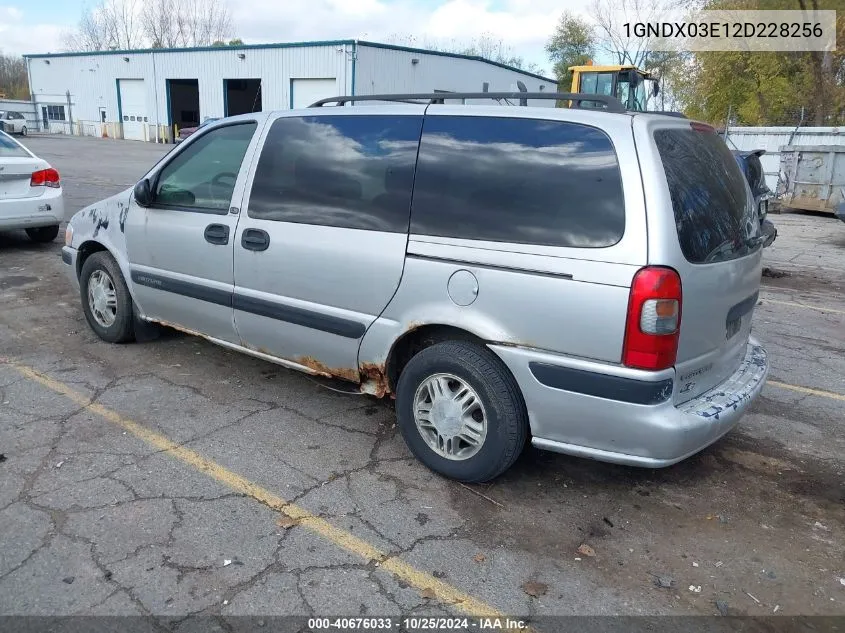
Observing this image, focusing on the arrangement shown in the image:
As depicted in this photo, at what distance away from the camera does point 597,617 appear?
103 inches

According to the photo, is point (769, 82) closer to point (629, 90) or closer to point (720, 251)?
point (629, 90)

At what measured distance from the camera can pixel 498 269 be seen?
10.4 ft

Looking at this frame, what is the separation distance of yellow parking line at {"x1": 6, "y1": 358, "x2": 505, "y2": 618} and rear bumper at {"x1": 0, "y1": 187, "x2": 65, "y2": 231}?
4.82 metres

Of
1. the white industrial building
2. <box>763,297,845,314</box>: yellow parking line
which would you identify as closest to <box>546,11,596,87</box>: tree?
the white industrial building

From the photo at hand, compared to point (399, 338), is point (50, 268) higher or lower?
lower

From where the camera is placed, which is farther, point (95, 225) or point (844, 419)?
point (95, 225)

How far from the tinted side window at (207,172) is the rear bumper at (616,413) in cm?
224

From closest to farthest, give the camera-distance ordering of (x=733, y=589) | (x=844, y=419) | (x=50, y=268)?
(x=733, y=589), (x=844, y=419), (x=50, y=268)

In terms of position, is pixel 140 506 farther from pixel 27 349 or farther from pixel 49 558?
pixel 27 349

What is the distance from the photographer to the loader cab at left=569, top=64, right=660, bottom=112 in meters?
19.0

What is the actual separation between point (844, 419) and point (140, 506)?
4.36 m

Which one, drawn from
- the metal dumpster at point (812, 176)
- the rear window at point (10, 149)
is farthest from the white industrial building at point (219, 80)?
the rear window at point (10, 149)

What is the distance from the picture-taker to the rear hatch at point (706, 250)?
9.78 feet

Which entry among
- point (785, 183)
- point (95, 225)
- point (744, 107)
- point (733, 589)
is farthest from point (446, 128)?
point (744, 107)
